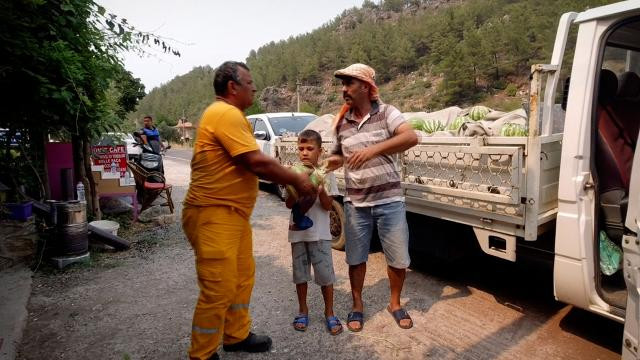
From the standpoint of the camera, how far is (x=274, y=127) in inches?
341

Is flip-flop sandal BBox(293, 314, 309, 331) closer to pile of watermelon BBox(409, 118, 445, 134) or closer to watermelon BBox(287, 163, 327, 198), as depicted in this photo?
watermelon BBox(287, 163, 327, 198)

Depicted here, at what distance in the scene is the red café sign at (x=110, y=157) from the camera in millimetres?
6242

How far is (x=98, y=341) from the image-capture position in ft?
9.85

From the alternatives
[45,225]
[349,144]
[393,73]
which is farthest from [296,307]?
[393,73]

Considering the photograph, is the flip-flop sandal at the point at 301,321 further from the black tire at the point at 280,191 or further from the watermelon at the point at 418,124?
the black tire at the point at 280,191

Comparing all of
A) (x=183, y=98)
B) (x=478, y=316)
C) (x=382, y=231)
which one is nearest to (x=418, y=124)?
(x=382, y=231)

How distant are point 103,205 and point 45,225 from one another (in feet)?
4.81

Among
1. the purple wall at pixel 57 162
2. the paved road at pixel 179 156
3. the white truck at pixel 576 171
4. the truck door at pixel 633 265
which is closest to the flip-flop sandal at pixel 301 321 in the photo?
the white truck at pixel 576 171

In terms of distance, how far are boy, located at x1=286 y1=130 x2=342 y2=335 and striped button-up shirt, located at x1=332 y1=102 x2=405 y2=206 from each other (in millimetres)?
232

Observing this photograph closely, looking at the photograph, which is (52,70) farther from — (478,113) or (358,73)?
(478,113)

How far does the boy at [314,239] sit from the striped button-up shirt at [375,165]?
9.1 inches

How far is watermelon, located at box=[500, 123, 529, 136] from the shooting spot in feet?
9.81

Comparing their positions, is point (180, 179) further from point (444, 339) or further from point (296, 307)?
point (444, 339)

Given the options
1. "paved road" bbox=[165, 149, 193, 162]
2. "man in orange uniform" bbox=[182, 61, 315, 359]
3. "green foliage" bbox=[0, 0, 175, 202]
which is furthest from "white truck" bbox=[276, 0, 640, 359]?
"paved road" bbox=[165, 149, 193, 162]
